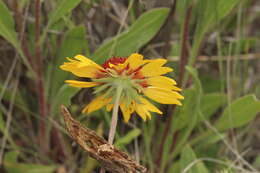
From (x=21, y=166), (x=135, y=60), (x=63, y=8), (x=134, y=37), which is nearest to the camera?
(x=135, y=60)

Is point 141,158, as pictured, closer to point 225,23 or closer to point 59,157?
point 59,157

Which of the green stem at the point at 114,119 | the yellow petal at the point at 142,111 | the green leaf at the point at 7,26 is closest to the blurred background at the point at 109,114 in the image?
the green leaf at the point at 7,26

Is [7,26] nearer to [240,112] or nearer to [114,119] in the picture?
[114,119]

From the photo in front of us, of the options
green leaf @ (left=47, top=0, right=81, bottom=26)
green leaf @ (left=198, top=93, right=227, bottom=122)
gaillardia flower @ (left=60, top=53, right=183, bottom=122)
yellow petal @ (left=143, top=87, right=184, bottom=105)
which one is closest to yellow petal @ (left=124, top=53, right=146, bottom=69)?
gaillardia flower @ (left=60, top=53, right=183, bottom=122)

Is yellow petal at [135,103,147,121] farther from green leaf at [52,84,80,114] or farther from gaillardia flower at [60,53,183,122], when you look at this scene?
green leaf at [52,84,80,114]

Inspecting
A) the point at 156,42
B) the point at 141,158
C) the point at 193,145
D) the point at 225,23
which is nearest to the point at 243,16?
the point at 225,23

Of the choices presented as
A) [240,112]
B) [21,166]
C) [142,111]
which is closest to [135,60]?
[142,111]
